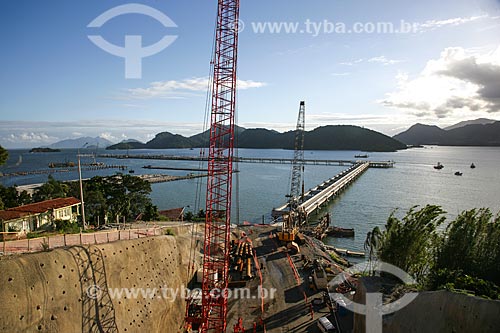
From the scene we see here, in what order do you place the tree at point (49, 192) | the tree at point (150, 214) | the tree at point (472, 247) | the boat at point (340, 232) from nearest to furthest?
1. the tree at point (472, 247)
2. the tree at point (150, 214)
3. the tree at point (49, 192)
4. the boat at point (340, 232)

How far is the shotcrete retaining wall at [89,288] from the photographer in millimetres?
8078

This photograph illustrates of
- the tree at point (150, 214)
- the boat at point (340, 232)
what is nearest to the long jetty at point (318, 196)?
the boat at point (340, 232)

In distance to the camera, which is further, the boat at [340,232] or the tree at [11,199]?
the boat at [340,232]

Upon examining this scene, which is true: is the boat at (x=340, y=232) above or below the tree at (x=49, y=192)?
below

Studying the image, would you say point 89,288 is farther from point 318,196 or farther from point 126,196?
point 318,196

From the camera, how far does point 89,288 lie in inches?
391

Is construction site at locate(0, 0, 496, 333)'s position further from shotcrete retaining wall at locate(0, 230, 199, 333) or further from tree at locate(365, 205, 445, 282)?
tree at locate(365, 205, 445, 282)

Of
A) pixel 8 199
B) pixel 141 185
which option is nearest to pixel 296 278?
pixel 141 185

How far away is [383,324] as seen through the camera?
33.7ft

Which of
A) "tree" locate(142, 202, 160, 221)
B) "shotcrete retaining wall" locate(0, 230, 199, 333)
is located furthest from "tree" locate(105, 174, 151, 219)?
"shotcrete retaining wall" locate(0, 230, 199, 333)

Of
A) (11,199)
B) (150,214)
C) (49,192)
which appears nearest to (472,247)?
(150,214)

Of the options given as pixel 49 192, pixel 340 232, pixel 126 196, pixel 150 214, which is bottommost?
pixel 340 232

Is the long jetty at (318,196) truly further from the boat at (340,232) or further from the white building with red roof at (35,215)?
the white building with red roof at (35,215)

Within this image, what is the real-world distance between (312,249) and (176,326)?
1154cm
